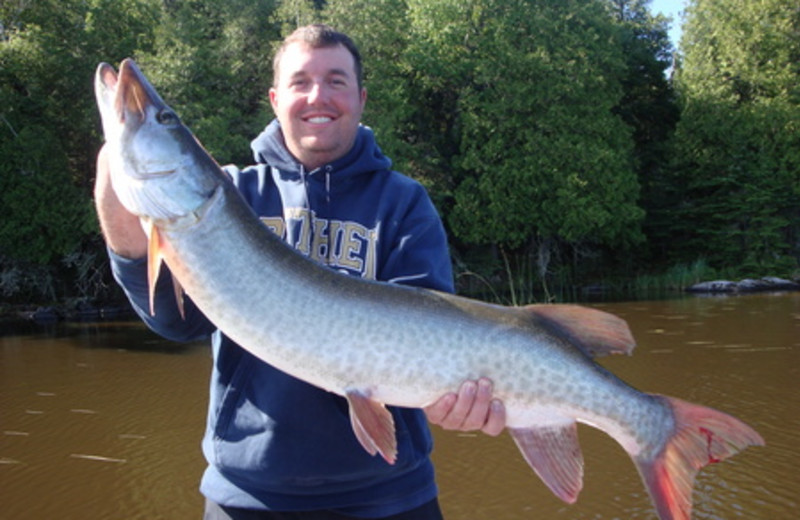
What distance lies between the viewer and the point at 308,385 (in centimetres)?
242

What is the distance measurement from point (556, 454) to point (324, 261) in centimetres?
117

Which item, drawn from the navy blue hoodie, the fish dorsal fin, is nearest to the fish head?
the navy blue hoodie

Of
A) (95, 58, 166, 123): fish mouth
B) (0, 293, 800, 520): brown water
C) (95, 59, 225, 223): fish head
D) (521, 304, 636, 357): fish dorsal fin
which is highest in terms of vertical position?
(95, 58, 166, 123): fish mouth

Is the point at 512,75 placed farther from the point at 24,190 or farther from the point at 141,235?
the point at 141,235

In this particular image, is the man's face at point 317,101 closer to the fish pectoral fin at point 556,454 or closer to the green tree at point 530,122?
the fish pectoral fin at point 556,454

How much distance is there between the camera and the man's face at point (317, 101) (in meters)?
2.62

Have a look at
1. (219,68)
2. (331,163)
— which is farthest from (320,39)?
(219,68)

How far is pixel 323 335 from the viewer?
2.20 meters

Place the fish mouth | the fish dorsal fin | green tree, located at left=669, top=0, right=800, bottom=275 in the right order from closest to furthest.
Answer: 1. the fish mouth
2. the fish dorsal fin
3. green tree, located at left=669, top=0, right=800, bottom=275

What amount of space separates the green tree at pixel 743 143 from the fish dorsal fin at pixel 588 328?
26126 millimetres

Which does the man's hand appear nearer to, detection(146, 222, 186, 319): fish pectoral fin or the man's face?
detection(146, 222, 186, 319): fish pectoral fin

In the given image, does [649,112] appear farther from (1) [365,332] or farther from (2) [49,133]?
(1) [365,332]

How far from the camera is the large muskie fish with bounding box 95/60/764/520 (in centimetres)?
214

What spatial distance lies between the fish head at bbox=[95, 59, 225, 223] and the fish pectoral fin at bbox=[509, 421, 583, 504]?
1.43m
